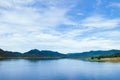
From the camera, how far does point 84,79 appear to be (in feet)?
183

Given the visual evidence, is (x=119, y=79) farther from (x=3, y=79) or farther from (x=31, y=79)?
(x=3, y=79)

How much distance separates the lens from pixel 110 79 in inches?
2215

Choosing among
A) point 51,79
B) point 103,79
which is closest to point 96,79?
point 103,79

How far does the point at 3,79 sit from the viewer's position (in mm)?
54906

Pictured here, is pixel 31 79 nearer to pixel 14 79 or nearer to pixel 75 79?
pixel 14 79

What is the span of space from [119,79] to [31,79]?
70.3 ft

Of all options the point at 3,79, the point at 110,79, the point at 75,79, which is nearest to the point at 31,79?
the point at 3,79

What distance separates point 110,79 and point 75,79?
27.9 feet

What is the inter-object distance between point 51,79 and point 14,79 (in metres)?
8.84

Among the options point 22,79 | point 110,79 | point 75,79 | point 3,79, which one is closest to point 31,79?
point 22,79

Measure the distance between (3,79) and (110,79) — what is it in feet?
84.6

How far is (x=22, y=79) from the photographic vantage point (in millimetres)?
55000

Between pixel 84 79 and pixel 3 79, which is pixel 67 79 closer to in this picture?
pixel 84 79

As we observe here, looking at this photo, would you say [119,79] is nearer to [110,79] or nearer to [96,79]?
[110,79]
